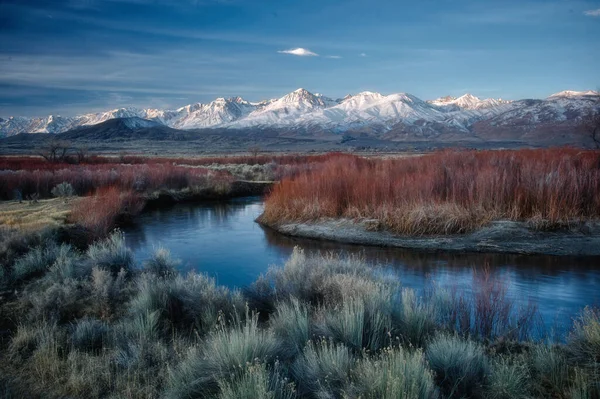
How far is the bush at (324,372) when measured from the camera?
4625 mm

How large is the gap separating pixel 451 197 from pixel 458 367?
468 inches

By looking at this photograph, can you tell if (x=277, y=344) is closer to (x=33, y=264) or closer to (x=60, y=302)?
(x=60, y=302)

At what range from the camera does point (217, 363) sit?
16.0 ft

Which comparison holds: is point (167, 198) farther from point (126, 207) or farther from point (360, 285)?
point (360, 285)

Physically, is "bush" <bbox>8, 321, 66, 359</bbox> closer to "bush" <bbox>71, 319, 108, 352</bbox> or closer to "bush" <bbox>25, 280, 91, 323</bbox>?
"bush" <bbox>71, 319, 108, 352</bbox>

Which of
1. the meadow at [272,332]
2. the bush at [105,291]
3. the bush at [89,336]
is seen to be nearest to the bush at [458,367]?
the meadow at [272,332]

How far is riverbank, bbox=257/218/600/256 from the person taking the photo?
13.5 m

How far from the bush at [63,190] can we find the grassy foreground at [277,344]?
1423 cm

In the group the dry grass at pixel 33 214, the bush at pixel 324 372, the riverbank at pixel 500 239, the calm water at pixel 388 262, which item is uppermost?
the dry grass at pixel 33 214

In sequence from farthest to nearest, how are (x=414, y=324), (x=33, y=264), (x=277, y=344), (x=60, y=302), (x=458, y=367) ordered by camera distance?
(x=33, y=264) < (x=60, y=302) < (x=414, y=324) < (x=277, y=344) < (x=458, y=367)

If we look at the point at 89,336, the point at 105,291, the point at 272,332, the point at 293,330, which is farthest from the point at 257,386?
the point at 105,291

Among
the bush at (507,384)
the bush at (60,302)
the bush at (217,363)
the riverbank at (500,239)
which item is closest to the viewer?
the bush at (507,384)

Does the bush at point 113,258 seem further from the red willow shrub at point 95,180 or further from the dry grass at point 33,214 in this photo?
the red willow shrub at point 95,180

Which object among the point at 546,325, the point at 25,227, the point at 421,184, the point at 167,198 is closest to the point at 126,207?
the point at 167,198
